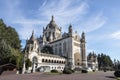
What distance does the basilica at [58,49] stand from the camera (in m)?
78.8

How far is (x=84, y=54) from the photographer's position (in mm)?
103062

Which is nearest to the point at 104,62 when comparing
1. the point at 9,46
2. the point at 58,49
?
the point at 58,49

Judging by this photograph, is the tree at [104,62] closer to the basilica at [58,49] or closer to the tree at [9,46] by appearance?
the basilica at [58,49]

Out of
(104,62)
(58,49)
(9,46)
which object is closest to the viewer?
(9,46)

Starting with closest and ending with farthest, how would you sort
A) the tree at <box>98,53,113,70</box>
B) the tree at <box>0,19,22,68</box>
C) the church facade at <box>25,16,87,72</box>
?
the tree at <box>0,19,22,68</box> → the church facade at <box>25,16,87,72</box> → the tree at <box>98,53,113,70</box>

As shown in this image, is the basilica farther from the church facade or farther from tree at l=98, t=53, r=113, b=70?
tree at l=98, t=53, r=113, b=70

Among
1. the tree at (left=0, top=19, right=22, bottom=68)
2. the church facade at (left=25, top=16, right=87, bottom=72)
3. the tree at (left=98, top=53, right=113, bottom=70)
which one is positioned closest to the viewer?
the tree at (left=0, top=19, right=22, bottom=68)

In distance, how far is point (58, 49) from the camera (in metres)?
102

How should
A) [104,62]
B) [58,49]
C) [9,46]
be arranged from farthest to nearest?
[104,62], [58,49], [9,46]

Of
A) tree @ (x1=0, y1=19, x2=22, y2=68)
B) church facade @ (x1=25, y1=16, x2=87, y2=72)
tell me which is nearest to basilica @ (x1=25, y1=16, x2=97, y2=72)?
church facade @ (x1=25, y1=16, x2=87, y2=72)

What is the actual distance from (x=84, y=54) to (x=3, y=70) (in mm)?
69220

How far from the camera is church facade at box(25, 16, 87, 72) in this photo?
7875 centimetres

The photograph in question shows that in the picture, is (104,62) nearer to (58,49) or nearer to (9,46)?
(58,49)

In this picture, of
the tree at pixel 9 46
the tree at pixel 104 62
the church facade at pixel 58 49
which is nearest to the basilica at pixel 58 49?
the church facade at pixel 58 49
